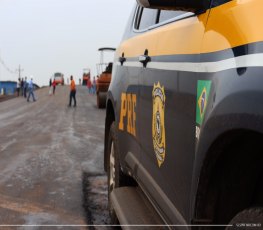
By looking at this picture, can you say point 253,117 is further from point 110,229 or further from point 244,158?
point 110,229

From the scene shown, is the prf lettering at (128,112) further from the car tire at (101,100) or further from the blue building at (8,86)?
the blue building at (8,86)

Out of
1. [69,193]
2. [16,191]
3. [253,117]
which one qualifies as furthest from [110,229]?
[253,117]

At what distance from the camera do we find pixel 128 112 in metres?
3.92

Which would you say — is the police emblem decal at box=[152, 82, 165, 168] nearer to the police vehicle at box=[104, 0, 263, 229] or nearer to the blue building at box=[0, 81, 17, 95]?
the police vehicle at box=[104, 0, 263, 229]

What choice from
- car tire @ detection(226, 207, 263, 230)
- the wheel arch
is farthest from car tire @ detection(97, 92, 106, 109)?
car tire @ detection(226, 207, 263, 230)

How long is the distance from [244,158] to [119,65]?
2.75 meters

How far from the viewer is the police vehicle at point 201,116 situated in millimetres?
1799

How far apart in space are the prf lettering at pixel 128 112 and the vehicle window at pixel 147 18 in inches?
22.2

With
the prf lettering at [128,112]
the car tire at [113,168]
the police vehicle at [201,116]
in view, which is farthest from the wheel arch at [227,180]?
the car tire at [113,168]

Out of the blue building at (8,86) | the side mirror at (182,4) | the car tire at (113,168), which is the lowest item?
the blue building at (8,86)

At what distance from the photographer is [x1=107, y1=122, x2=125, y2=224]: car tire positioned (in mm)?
4207

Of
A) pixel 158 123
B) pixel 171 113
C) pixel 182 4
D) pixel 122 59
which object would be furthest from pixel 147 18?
pixel 182 4

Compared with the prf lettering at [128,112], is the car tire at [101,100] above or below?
below

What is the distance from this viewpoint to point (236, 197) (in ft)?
6.77
